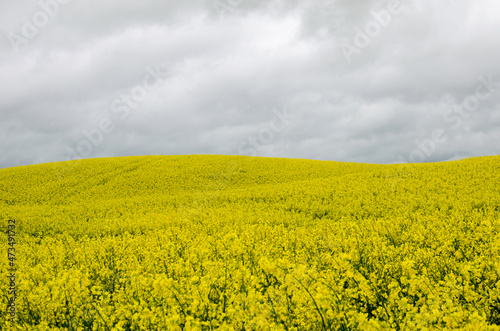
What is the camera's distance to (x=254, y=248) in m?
7.27

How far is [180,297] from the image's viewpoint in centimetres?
370

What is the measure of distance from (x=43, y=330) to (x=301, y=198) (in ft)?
53.3

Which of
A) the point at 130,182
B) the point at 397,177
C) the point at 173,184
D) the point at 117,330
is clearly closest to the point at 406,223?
the point at 117,330

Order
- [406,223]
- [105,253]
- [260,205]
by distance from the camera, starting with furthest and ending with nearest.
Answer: [260,205] < [406,223] < [105,253]

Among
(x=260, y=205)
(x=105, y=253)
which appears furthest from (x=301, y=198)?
(x=105, y=253)

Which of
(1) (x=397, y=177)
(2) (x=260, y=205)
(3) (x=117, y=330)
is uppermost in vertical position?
(1) (x=397, y=177)

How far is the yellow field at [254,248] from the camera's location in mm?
3404

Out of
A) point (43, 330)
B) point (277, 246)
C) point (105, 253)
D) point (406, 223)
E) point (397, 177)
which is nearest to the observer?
point (43, 330)

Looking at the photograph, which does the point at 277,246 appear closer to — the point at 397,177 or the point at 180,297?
the point at 180,297

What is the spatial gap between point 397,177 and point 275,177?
39.7ft

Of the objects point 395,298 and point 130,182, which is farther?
point 130,182

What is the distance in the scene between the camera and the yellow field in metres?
3.40

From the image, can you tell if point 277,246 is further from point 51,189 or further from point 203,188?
point 51,189

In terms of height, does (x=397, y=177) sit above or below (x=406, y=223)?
above
